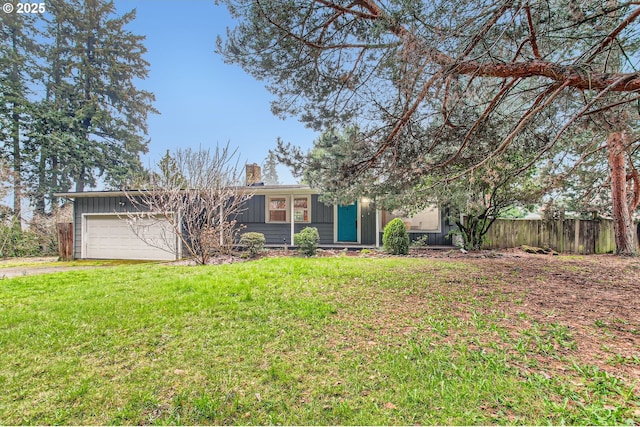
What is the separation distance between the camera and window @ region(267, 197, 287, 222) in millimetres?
11633

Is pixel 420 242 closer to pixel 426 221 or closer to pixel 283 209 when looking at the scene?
pixel 426 221

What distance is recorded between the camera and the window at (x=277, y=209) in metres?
11.6

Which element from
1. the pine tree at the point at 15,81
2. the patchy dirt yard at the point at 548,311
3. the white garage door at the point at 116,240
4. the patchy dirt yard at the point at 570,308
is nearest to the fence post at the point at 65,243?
the white garage door at the point at 116,240

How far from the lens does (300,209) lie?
11781mm

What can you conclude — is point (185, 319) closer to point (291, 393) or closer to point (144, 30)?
point (291, 393)

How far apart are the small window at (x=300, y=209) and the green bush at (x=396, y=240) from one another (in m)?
3.71

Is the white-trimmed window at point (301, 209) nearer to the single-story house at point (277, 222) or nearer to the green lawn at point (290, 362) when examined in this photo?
the single-story house at point (277, 222)

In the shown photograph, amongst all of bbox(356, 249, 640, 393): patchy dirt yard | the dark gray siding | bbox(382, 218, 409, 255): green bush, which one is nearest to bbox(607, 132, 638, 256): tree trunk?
bbox(356, 249, 640, 393): patchy dirt yard

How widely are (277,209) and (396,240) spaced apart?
505 centimetres

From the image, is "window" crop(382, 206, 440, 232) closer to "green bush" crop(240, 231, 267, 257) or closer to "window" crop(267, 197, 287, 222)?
"window" crop(267, 197, 287, 222)

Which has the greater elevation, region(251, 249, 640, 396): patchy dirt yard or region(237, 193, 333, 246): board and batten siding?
region(237, 193, 333, 246): board and batten siding

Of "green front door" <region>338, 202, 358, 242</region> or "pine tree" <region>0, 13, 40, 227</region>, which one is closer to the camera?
"green front door" <region>338, 202, 358, 242</region>

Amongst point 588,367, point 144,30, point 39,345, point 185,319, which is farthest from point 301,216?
point 144,30

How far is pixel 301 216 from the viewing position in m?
11.8
